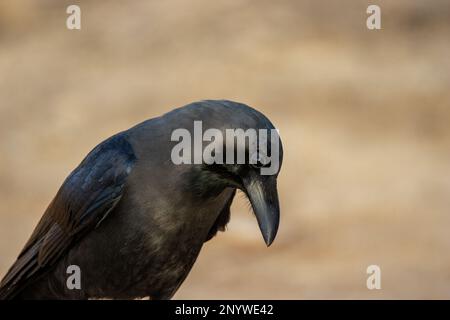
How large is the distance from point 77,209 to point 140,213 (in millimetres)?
524

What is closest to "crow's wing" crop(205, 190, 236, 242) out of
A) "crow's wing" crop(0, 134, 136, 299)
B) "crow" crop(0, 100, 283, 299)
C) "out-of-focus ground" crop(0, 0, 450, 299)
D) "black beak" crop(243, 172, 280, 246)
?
"crow" crop(0, 100, 283, 299)

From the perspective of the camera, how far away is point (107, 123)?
13148mm

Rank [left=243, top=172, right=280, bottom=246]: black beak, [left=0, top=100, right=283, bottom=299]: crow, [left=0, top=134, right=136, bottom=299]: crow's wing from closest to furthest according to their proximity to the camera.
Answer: [left=243, top=172, right=280, bottom=246]: black beak, [left=0, top=100, right=283, bottom=299]: crow, [left=0, top=134, right=136, bottom=299]: crow's wing

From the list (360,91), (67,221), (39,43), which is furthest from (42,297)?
(39,43)

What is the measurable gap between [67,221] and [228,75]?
7.75 meters

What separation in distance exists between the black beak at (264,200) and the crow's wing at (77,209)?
0.84 meters

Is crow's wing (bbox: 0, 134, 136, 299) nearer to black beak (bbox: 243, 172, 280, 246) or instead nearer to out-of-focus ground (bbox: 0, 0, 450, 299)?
black beak (bbox: 243, 172, 280, 246)

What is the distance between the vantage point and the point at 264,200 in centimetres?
506

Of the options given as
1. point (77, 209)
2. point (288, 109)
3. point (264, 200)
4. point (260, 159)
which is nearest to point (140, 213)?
point (77, 209)

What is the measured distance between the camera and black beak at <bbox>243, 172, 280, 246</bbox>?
5039 millimetres

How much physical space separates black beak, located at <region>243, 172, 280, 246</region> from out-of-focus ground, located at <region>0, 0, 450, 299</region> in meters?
5.62

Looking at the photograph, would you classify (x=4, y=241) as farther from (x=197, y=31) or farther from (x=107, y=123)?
(x=197, y=31)
